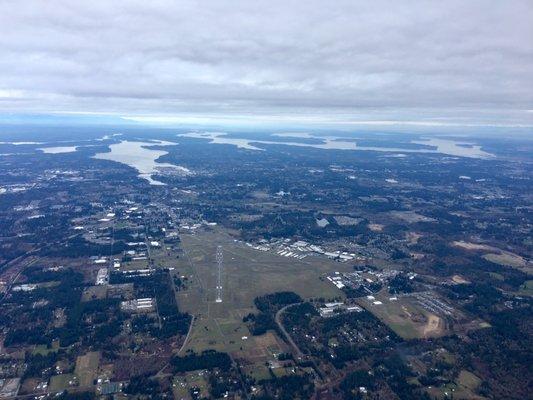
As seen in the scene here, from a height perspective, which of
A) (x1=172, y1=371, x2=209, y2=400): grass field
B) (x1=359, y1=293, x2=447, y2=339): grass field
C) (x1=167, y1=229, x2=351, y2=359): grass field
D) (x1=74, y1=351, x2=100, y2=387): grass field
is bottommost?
(x1=359, y1=293, x2=447, y2=339): grass field

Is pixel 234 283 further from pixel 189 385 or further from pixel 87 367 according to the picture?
pixel 87 367

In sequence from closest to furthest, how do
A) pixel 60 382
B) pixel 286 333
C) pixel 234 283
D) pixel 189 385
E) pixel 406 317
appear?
pixel 189 385 → pixel 60 382 → pixel 286 333 → pixel 406 317 → pixel 234 283

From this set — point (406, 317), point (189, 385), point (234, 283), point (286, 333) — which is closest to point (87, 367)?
point (189, 385)

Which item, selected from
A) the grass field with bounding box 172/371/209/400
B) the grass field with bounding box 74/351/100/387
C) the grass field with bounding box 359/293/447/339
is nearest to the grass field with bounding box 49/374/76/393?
the grass field with bounding box 74/351/100/387

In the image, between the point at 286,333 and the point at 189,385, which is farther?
the point at 286,333

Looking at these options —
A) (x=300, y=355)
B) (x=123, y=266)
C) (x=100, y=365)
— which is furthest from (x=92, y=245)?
(x=300, y=355)

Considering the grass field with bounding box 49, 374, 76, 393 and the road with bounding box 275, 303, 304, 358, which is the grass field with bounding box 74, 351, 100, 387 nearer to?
→ the grass field with bounding box 49, 374, 76, 393

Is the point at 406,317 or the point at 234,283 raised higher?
the point at 234,283

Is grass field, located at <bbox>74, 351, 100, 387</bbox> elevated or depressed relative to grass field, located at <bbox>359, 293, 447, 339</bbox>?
elevated

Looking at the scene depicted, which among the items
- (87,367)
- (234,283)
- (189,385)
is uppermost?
(234,283)
